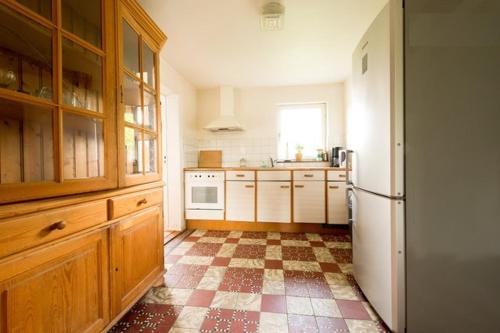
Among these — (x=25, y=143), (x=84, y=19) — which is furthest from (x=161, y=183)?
(x=84, y=19)

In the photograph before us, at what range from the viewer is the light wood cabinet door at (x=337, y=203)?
2.81 m

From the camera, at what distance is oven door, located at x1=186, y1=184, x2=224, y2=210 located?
3043 millimetres

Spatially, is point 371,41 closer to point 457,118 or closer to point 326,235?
point 457,118

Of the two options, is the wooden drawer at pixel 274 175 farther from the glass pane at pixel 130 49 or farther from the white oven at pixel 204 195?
the glass pane at pixel 130 49

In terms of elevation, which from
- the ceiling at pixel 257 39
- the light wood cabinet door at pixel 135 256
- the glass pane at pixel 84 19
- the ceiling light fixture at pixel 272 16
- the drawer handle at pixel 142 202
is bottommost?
the light wood cabinet door at pixel 135 256

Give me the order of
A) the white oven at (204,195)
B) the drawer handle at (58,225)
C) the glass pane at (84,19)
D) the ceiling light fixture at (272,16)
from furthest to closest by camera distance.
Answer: the white oven at (204,195) < the ceiling light fixture at (272,16) < the glass pane at (84,19) < the drawer handle at (58,225)

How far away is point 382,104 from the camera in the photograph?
1167 mm

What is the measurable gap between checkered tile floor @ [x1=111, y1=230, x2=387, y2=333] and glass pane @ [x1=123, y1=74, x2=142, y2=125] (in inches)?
50.0

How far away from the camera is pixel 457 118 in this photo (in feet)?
3.36

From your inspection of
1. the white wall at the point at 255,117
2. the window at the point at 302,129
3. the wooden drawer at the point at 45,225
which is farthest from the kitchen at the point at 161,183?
the window at the point at 302,129

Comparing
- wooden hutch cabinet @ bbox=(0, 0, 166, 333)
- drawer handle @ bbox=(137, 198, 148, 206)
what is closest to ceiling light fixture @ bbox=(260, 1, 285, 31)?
wooden hutch cabinet @ bbox=(0, 0, 166, 333)

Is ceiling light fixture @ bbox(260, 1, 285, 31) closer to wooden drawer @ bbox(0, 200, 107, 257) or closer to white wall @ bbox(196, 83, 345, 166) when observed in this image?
white wall @ bbox(196, 83, 345, 166)

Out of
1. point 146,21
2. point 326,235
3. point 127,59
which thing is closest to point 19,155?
point 127,59

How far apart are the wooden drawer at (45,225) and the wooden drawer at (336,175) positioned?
8.53ft
